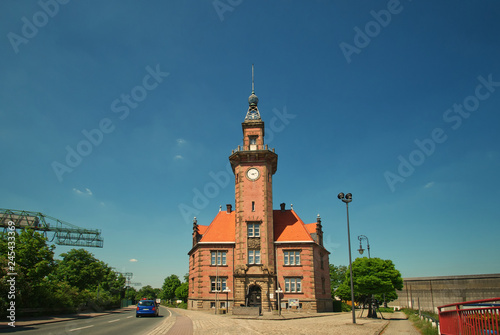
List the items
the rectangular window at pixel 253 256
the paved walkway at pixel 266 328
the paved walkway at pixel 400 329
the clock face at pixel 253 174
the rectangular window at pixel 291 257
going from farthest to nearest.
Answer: the clock face at pixel 253 174
the rectangular window at pixel 291 257
the rectangular window at pixel 253 256
the paved walkway at pixel 400 329
the paved walkway at pixel 266 328

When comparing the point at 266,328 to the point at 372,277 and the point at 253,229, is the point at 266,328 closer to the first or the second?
the point at 372,277

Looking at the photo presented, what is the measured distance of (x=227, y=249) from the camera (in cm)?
4478

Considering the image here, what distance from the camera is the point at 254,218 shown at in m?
44.0

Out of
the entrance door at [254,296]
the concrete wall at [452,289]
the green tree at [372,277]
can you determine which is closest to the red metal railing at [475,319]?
the green tree at [372,277]

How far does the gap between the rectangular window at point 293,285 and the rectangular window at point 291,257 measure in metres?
2.18

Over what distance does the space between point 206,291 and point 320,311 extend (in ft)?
51.4

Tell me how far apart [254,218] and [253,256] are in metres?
5.07

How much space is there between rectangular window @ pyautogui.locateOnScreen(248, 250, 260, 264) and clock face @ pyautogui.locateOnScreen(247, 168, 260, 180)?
10.3 metres

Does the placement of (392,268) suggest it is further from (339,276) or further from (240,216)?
(339,276)

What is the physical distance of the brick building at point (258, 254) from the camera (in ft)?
136

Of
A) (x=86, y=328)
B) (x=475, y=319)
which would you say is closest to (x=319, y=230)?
(x=86, y=328)

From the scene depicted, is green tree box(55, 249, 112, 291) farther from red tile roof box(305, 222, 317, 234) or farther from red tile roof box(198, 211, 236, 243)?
red tile roof box(305, 222, 317, 234)

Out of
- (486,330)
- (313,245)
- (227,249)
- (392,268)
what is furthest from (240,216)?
(486,330)

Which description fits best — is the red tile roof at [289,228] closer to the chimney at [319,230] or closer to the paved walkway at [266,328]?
the chimney at [319,230]
